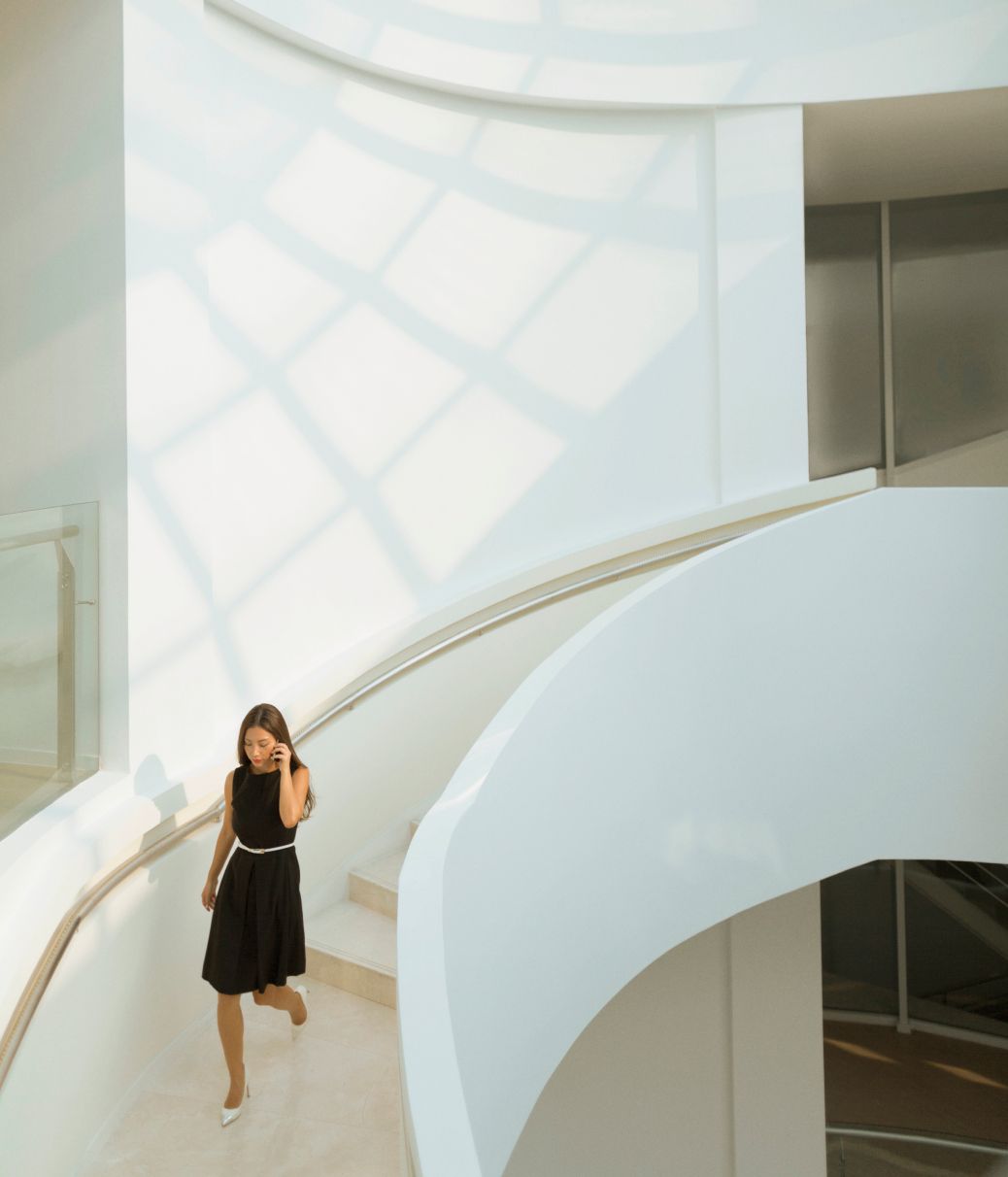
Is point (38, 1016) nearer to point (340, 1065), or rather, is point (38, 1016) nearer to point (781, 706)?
point (340, 1065)

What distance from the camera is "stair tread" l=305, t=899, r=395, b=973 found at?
5.49 meters

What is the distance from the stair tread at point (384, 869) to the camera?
20.2 ft

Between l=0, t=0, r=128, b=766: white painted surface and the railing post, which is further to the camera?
l=0, t=0, r=128, b=766: white painted surface

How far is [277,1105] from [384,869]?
6.45 feet

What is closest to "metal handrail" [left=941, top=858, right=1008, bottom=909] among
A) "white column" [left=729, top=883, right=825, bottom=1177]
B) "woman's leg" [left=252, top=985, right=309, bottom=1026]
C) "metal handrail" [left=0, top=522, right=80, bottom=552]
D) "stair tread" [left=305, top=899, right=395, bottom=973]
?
"white column" [left=729, top=883, right=825, bottom=1177]

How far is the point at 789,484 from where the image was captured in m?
8.38

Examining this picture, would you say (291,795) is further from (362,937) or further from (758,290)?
(758,290)

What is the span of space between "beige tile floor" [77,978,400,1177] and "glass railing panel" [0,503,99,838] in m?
1.30

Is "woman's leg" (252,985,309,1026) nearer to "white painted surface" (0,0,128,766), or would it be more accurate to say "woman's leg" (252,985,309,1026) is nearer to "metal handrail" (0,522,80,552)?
"white painted surface" (0,0,128,766)

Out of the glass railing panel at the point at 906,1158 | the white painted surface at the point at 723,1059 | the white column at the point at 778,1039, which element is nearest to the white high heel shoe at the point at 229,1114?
the white painted surface at the point at 723,1059

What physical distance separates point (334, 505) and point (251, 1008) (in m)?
2.91

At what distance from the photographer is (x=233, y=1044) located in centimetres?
443

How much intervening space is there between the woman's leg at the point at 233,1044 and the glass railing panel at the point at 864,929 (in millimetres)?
8195

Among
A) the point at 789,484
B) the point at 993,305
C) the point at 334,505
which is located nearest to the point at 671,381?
the point at 789,484
